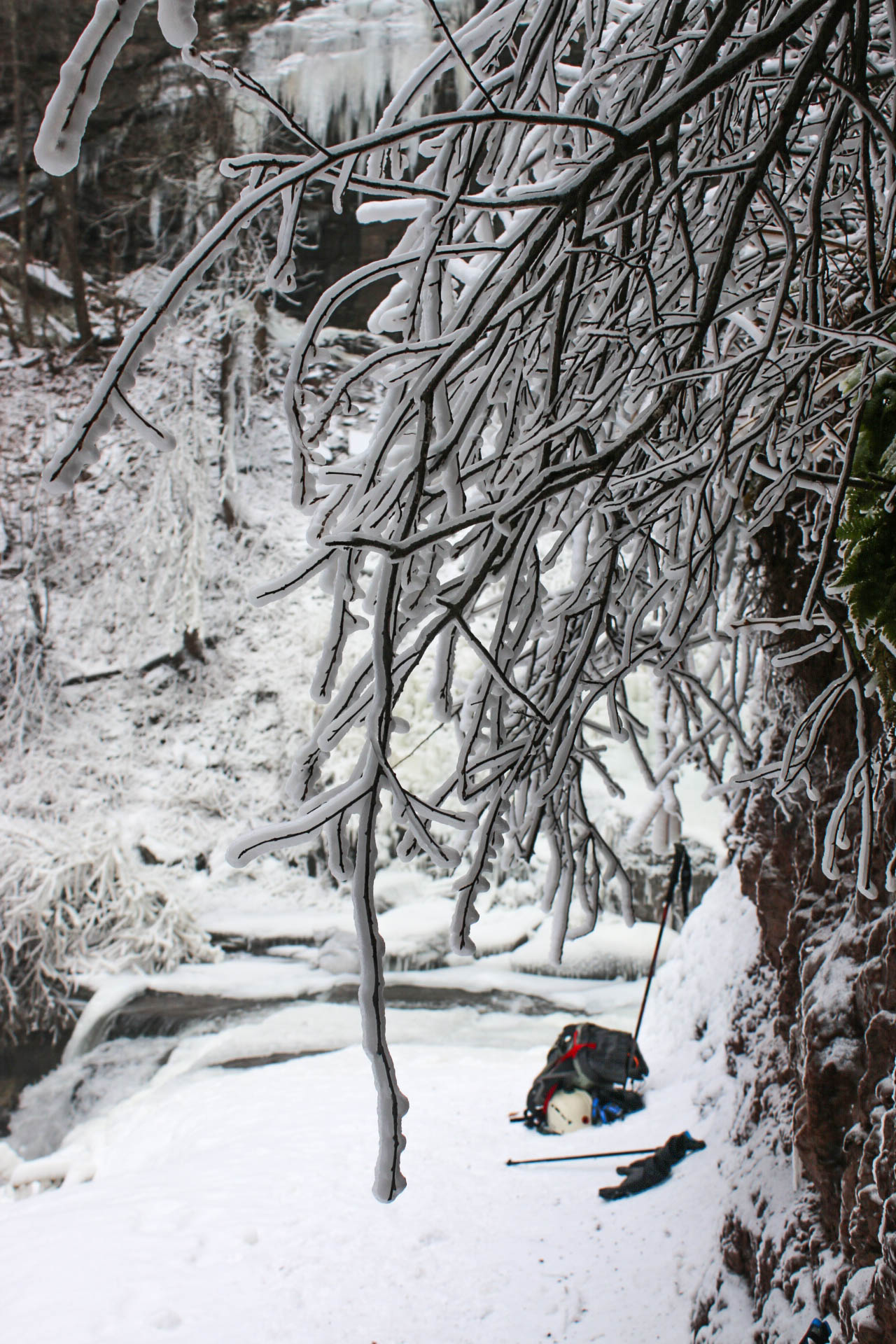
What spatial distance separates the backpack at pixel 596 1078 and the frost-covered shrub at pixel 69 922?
2.71m

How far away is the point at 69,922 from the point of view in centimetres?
517

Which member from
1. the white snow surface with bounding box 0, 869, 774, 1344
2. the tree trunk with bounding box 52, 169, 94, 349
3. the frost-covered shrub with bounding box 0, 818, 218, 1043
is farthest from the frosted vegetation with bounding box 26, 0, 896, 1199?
the tree trunk with bounding box 52, 169, 94, 349

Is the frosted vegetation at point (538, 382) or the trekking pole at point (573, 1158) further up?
the frosted vegetation at point (538, 382)

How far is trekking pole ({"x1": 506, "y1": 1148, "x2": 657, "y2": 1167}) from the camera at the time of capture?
2.87 m

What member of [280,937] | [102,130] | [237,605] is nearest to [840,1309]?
[280,937]

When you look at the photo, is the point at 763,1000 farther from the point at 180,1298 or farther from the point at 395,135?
the point at 395,135

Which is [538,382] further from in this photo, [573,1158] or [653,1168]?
[573,1158]

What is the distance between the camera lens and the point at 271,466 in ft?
23.0

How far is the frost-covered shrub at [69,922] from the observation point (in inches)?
192

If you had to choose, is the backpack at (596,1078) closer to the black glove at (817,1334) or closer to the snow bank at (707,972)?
the snow bank at (707,972)

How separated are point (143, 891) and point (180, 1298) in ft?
10.6

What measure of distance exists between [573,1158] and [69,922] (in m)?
3.52

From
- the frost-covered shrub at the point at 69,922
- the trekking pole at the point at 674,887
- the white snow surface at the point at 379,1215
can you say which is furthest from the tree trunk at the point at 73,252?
the trekking pole at the point at 674,887

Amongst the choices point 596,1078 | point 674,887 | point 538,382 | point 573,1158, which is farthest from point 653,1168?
point 538,382
